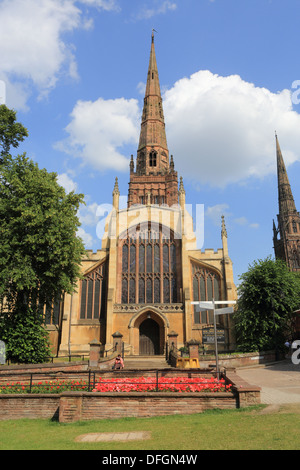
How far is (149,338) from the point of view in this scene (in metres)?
32.7

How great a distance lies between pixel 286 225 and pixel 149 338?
61684mm

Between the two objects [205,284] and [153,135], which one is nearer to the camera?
[205,284]

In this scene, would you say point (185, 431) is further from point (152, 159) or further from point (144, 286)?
point (152, 159)

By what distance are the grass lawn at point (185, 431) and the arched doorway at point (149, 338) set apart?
22.7 meters

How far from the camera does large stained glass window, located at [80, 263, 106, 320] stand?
32500 mm

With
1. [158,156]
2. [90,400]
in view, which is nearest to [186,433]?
[90,400]

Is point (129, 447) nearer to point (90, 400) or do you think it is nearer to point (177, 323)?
point (90, 400)

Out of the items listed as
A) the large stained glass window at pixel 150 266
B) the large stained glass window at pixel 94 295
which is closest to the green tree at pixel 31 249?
the large stained glass window at pixel 94 295

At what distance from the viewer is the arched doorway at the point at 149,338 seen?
32.2m

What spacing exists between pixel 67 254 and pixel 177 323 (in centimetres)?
1500

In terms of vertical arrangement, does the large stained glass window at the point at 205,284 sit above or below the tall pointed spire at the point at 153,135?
below

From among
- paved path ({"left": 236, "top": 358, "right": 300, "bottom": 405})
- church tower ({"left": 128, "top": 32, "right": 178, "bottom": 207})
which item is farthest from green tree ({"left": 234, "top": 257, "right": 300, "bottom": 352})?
church tower ({"left": 128, "top": 32, "right": 178, "bottom": 207})

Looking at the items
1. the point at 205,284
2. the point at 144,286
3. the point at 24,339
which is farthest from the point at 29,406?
the point at 205,284

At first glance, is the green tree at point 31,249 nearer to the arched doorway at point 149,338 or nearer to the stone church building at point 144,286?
the stone church building at point 144,286
